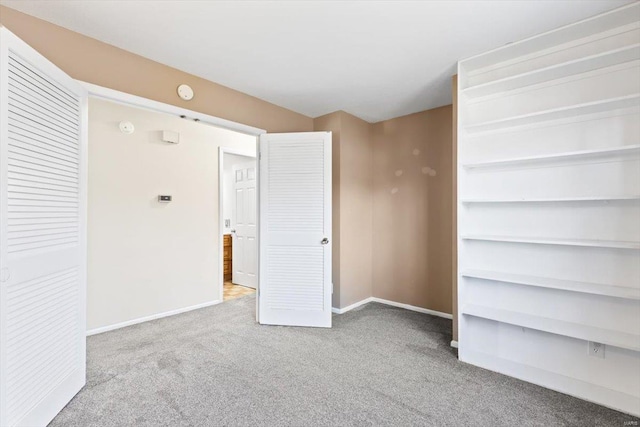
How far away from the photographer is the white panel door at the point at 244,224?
A: 4.88m

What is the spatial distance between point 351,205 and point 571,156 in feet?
7.42

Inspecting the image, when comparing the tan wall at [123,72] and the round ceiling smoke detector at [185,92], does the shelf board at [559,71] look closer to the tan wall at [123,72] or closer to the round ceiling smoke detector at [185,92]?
the tan wall at [123,72]

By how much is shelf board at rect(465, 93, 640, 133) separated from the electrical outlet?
1.62m

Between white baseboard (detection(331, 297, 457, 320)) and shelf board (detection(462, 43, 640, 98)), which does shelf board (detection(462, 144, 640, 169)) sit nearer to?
shelf board (detection(462, 43, 640, 98))

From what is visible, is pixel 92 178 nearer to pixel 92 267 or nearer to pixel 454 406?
pixel 92 267

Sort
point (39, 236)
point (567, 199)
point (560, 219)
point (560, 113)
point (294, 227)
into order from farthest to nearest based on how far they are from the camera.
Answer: point (294, 227) → point (560, 219) → point (560, 113) → point (567, 199) → point (39, 236)

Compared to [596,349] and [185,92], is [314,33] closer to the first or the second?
[185,92]

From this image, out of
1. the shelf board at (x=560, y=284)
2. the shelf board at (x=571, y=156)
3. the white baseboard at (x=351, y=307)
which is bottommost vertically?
the white baseboard at (x=351, y=307)

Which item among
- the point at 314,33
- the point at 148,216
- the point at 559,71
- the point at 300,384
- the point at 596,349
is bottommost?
the point at 300,384

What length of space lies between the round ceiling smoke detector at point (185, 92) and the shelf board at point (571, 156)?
8.25ft

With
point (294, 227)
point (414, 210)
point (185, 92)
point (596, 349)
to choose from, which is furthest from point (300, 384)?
point (185, 92)

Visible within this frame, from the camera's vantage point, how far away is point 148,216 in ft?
11.2

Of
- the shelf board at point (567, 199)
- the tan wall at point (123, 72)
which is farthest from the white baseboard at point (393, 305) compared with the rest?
the tan wall at point (123, 72)

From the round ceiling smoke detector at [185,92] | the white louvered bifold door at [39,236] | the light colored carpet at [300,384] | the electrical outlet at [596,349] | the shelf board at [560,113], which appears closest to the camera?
the white louvered bifold door at [39,236]
